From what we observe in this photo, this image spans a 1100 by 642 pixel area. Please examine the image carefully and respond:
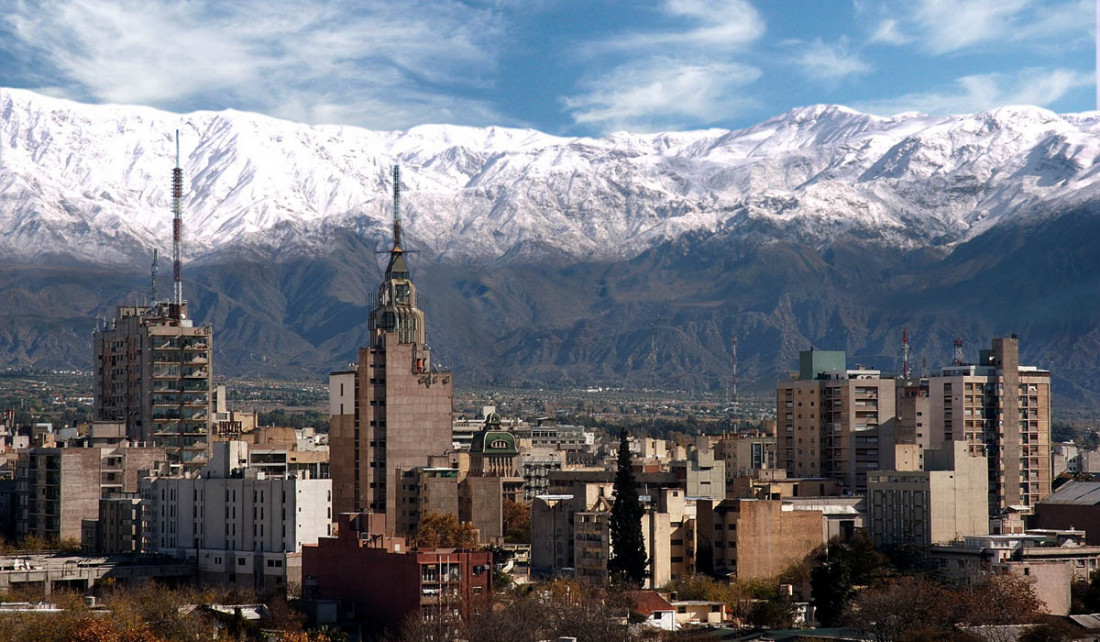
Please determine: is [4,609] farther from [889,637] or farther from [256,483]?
[889,637]

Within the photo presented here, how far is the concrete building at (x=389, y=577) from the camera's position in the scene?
102 meters

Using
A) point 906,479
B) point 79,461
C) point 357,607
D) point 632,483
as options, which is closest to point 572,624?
point 357,607

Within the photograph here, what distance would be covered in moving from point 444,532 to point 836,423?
3806 cm

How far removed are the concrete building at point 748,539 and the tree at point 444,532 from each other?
15.2 metres

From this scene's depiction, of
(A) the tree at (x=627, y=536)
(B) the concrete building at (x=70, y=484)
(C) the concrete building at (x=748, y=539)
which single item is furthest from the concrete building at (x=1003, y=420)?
(B) the concrete building at (x=70, y=484)

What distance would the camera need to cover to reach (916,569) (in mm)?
123125

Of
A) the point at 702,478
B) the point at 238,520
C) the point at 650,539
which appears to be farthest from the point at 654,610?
the point at 702,478

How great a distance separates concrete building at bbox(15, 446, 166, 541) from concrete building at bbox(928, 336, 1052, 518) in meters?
56.5

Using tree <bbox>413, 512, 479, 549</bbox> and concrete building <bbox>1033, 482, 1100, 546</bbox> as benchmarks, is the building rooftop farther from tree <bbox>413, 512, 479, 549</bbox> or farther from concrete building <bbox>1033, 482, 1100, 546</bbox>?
tree <bbox>413, 512, 479, 549</bbox>

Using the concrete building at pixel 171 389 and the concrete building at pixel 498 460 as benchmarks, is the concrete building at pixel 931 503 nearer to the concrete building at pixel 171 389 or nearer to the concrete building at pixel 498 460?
the concrete building at pixel 498 460

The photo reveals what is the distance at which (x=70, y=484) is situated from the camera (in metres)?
143

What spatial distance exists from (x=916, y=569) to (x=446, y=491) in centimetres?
3727

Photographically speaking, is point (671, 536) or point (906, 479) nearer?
point (671, 536)

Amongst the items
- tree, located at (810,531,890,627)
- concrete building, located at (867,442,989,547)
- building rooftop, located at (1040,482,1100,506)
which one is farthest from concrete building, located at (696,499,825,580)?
building rooftop, located at (1040,482,1100,506)
